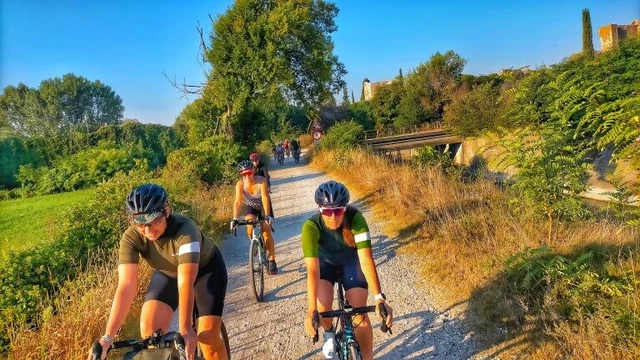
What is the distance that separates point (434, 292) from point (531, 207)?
1901 millimetres

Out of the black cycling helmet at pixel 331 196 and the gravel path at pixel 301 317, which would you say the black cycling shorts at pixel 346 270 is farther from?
the gravel path at pixel 301 317

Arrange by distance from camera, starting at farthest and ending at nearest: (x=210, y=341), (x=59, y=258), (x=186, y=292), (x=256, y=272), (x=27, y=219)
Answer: (x=27, y=219) < (x=256, y=272) < (x=59, y=258) < (x=210, y=341) < (x=186, y=292)

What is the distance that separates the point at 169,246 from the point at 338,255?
4.56ft

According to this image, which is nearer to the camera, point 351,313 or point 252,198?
point 351,313

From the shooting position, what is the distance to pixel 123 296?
2.71 metres

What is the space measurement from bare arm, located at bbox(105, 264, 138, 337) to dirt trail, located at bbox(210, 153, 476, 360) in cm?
203

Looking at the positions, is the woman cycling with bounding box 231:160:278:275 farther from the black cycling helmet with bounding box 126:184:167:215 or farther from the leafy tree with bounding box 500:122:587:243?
the leafy tree with bounding box 500:122:587:243

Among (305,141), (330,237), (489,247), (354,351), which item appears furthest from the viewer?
(305,141)

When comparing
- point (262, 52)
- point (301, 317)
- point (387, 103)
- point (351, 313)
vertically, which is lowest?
point (301, 317)

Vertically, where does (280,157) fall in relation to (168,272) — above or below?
below

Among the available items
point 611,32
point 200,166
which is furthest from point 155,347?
point 611,32

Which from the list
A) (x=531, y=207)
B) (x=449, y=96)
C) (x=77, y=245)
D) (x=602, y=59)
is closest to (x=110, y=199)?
(x=77, y=245)

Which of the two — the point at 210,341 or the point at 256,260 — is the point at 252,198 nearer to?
the point at 256,260

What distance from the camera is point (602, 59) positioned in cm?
2489
